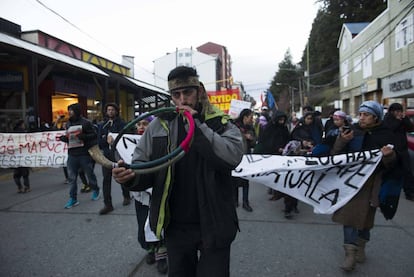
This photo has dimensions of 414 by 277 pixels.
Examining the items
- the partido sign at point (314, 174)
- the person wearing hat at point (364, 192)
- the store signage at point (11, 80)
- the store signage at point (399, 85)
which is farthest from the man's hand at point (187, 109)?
the store signage at point (399, 85)

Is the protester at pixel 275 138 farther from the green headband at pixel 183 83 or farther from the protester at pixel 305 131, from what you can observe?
the green headband at pixel 183 83

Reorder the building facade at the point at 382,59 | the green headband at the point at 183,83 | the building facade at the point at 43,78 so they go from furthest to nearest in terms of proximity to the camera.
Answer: the building facade at the point at 382,59 < the building facade at the point at 43,78 < the green headband at the point at 183,83

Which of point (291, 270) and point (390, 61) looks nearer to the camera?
point (291, 270)

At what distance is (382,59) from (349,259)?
23.1m

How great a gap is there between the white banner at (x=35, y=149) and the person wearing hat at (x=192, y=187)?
20.7ft

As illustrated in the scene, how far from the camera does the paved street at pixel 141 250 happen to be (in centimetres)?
327

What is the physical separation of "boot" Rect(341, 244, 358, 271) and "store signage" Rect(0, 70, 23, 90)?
42.1 feet

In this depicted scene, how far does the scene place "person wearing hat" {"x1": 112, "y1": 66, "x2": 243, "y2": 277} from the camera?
182 centimetres

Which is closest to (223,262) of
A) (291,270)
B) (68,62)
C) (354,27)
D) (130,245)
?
(291,270)

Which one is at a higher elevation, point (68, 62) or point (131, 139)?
point (68, 62)

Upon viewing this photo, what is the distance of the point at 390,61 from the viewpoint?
20.6 meters

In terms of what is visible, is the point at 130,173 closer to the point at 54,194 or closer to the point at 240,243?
the point at 240,243

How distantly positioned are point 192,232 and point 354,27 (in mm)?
34416

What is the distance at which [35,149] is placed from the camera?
742 cm
